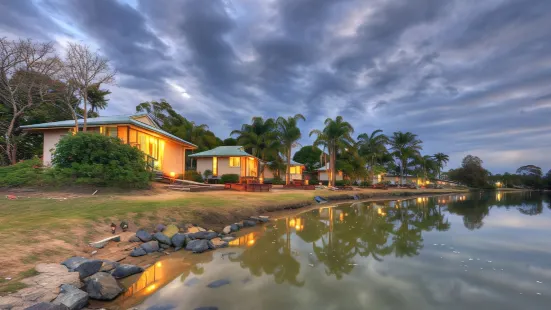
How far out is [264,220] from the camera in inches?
470

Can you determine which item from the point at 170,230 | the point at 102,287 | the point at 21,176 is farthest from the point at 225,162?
the point at 102,287

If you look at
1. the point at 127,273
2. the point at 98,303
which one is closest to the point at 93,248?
the point at 127,273

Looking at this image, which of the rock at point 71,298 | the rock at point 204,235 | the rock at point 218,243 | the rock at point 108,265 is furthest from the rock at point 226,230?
the rock at point 71,298

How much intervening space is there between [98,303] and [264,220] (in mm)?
8058

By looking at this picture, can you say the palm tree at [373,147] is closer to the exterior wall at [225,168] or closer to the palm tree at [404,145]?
the palm tree at [404,145]

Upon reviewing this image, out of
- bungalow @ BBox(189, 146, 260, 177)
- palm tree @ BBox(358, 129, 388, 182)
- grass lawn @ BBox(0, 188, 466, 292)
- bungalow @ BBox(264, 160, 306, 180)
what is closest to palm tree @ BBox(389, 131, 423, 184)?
palm tree @ BBox(358, 129, 388, 182)

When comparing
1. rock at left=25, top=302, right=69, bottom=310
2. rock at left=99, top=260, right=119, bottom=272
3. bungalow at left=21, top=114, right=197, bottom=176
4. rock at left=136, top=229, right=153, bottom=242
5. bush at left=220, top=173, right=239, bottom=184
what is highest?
bungalow at left=21, top=114, right=197, bottom=176

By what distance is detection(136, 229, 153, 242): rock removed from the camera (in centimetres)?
736

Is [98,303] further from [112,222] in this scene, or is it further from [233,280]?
[112,222]

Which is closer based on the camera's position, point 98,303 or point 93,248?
point 98,303

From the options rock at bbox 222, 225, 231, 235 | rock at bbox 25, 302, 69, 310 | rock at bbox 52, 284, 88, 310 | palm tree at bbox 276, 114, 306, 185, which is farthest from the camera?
palm tree at bbox 276, 114, 306, 185

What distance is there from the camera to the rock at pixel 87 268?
4.79m

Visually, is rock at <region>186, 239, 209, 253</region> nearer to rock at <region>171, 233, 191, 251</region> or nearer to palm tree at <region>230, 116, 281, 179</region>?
rock at <region>171, 233, 191, 251</region>

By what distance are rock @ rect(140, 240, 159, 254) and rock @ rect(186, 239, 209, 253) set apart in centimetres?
79
